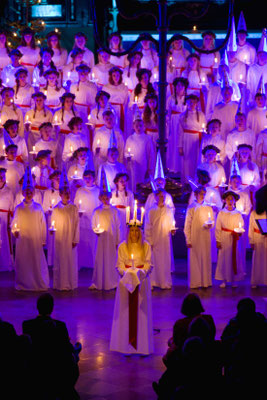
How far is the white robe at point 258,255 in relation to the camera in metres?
11.5

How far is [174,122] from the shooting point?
14906 mm

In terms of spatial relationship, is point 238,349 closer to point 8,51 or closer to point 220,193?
point 220,193

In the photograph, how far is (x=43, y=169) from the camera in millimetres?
13156

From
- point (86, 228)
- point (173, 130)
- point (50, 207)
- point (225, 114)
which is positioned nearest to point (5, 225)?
point (50, 207)

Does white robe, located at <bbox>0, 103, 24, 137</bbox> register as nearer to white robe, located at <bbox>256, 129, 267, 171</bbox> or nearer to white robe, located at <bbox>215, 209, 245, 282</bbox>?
white robe, located at <bbox>256, 129, 267, 171</bbox>

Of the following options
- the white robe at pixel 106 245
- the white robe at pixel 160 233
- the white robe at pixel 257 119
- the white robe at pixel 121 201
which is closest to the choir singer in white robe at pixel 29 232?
the white robe at pixel 106 245

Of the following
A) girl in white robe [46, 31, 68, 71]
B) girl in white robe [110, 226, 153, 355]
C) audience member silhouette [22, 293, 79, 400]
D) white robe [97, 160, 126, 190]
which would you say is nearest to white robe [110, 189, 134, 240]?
white robe [97, 160, 126, 190]

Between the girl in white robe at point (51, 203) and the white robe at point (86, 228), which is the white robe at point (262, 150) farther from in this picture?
the girl in white robe at point (51, 203)

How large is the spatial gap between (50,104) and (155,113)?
2.23 m

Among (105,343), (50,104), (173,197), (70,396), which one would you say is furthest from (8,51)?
(70,396)

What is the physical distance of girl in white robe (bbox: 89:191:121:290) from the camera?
11539mm

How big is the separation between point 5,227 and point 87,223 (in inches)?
53.7

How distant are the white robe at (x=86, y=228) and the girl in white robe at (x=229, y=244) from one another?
86.6 inches

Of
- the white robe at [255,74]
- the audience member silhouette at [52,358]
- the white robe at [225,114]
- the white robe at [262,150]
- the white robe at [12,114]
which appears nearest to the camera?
the audience member silhouette at [52,358]
